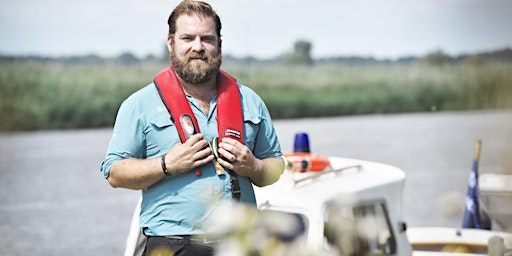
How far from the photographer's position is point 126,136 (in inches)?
94.7

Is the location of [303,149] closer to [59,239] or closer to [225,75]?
[225,75]

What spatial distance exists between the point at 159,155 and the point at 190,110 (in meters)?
0.15

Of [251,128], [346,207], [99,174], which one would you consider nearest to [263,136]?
[251,128]

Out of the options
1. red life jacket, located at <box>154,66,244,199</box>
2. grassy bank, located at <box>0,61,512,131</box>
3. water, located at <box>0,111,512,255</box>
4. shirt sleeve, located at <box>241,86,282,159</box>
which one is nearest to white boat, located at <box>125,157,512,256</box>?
shirt sleeve, located at <box>241,86,282,159</box>

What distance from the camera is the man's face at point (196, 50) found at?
7.83 ft

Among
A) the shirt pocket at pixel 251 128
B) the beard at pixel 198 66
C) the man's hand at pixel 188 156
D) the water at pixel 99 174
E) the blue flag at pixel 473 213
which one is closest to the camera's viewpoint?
the man's hand at pixel 188 156

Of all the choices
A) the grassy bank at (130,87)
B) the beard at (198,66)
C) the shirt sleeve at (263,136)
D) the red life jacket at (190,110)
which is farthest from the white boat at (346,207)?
the grassy bank at (130,87)

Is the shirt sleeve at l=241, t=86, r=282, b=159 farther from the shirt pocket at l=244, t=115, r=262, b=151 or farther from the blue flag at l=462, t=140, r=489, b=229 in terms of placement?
the blue flag at l=462, t=140, r=489, b=229

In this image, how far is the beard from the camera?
2385 mm

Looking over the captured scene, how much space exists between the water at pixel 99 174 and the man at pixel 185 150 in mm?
3632

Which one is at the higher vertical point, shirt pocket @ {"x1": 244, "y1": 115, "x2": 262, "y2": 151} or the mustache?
the mustache

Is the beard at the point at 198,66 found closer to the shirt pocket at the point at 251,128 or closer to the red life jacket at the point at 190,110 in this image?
the red life jacket at the point at 190,110

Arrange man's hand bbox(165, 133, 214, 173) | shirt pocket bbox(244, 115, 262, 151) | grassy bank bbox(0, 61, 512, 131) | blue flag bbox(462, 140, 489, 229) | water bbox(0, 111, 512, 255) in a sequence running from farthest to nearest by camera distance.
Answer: grassy bank bbox(0, 61, 512, 131)
water bbox(0, 111, 512, 255)
blue flag bbox(462, 140, 489, 229)
shirt pocket bbox(244, 115, 262, 151)
man's hand bbox(165, 133, 214, 173)

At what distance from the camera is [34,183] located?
16828 mm
